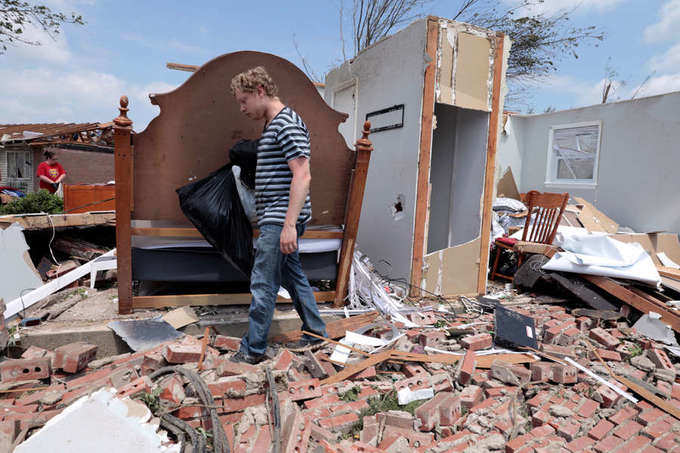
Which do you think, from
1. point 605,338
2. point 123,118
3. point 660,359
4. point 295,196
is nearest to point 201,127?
point 123,118

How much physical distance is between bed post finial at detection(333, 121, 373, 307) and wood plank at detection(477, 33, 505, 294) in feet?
5.75

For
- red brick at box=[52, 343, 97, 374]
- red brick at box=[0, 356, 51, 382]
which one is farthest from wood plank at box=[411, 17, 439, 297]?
red brick at box=[0, 356, 51, 382]

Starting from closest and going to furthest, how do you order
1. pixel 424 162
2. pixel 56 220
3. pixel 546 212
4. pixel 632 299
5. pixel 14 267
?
pixel 14 267 < pixel 632 299 < pixel 424 162 < pixel 56 220 < pixel 546 212

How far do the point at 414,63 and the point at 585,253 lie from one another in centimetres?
302

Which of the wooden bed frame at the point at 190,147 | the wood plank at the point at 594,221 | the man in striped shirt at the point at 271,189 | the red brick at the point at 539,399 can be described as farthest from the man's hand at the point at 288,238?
the wood plank at the point at 594,221

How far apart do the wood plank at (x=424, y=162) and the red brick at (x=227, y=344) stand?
7.25 feet

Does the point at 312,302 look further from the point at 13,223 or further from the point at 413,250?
the point at 13,223

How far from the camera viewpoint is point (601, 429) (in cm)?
231

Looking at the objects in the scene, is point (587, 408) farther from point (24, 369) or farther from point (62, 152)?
point (62, 152)

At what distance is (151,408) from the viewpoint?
2.02 m

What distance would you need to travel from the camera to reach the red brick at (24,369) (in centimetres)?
238

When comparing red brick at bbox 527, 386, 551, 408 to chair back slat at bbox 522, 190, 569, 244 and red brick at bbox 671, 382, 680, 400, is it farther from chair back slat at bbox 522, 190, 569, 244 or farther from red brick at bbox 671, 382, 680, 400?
chair back slat at bbox 522, 190, 569, 244

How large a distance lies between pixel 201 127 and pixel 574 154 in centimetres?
891

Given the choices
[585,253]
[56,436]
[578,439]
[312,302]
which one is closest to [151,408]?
[56,436]
